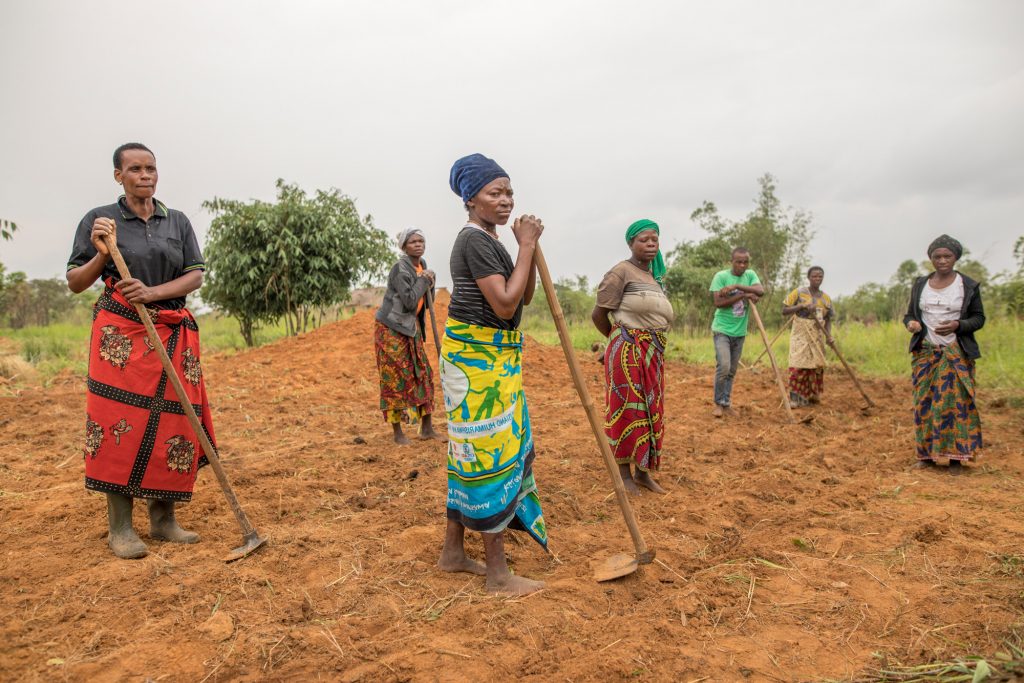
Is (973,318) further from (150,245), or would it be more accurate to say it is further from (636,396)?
(150,245)

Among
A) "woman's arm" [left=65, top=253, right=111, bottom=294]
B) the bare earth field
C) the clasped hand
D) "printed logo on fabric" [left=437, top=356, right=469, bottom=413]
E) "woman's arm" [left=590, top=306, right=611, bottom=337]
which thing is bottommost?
the bare earth field

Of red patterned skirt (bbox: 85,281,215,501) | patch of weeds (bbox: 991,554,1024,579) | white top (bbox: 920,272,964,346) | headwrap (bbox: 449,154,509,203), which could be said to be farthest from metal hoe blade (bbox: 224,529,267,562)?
white top (bbox: 920,272,964,346)

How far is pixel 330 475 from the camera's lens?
479 centimetres

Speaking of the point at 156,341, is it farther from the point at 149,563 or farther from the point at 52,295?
the point at 52,295

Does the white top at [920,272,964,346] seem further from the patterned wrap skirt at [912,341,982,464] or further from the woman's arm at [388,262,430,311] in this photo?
the woman's arm at [388,262,430,311]

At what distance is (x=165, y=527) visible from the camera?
Result: 11.5ft

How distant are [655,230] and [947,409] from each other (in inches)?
Answer: 108

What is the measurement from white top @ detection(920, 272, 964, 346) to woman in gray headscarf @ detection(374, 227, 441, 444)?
3.96 metres

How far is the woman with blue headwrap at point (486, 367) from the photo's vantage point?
113 inches

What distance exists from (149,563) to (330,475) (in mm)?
1683

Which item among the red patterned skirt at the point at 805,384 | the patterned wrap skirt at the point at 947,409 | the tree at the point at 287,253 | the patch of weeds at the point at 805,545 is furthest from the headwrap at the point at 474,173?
the tree at the point at 287,253

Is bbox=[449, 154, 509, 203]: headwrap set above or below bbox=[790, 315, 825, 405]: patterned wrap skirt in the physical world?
above

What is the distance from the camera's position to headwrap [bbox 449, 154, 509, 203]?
9.58ft

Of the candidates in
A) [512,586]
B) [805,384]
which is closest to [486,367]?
[512,586]
